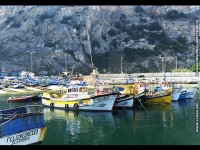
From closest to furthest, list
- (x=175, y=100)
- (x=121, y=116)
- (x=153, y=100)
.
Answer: (x=121, y=116), (x=153, y=100), (x=175, y=100)

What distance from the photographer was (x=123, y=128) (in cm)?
2419

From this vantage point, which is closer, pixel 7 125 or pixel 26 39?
pixel 7 125

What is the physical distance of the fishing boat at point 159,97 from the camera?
40000 mm

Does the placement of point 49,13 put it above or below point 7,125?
above

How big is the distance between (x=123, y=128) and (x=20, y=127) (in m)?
10.1

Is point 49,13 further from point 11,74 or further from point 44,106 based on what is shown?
point 44,106

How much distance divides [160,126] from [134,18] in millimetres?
116328

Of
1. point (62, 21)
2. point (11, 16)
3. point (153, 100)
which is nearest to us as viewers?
point (153, 100)

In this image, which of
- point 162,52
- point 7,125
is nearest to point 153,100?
point 7,125

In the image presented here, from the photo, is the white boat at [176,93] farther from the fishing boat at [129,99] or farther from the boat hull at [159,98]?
the fishing boat at [129,99]

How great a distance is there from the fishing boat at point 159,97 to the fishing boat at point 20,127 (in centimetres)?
2473

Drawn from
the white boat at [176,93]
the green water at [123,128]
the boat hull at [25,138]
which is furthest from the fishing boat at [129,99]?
the boat hull at [25,138]

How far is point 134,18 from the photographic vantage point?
137m
